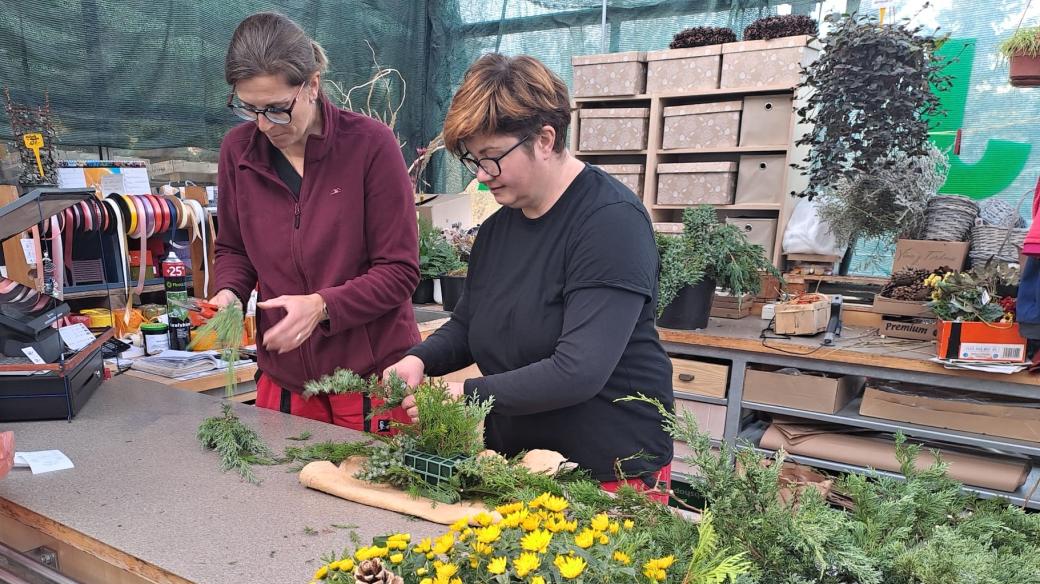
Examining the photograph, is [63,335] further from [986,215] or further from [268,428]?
[986,215]

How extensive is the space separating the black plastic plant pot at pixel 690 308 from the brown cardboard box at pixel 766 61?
186 cm

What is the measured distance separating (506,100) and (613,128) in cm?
365

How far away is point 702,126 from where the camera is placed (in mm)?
4414

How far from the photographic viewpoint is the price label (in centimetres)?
264

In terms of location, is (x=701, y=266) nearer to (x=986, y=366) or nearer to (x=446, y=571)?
(x=986, y=366)

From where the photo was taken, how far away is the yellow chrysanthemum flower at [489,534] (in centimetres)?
74

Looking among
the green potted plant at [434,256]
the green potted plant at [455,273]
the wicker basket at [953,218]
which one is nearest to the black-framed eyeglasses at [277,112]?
the green potted plant at [455,273]

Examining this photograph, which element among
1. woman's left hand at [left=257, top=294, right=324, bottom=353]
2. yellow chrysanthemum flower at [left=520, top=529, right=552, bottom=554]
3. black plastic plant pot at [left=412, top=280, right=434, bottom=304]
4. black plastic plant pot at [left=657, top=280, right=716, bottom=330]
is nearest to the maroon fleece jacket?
woman's left hand at [left=257, top=294, right=324, bottom=353]

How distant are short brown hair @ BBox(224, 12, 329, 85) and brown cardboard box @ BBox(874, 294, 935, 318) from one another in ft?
8.89

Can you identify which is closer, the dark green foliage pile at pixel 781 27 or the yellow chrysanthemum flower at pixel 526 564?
the yellow chrysanthemum flower at pixel 526 564

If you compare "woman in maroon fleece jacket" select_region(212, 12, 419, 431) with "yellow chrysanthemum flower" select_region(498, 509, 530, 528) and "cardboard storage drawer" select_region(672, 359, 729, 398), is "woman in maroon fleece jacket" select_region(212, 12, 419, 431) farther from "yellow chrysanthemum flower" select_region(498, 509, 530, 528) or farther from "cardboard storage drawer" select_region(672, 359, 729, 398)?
"cardboard storage drawer" select_region(672, 359, 729, 398)

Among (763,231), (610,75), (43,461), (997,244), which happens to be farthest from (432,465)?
(610,75)

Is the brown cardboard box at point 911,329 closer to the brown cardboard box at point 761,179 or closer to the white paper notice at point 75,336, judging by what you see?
the brown cardboard box at point 761,179

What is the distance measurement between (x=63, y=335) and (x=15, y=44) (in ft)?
7.88
